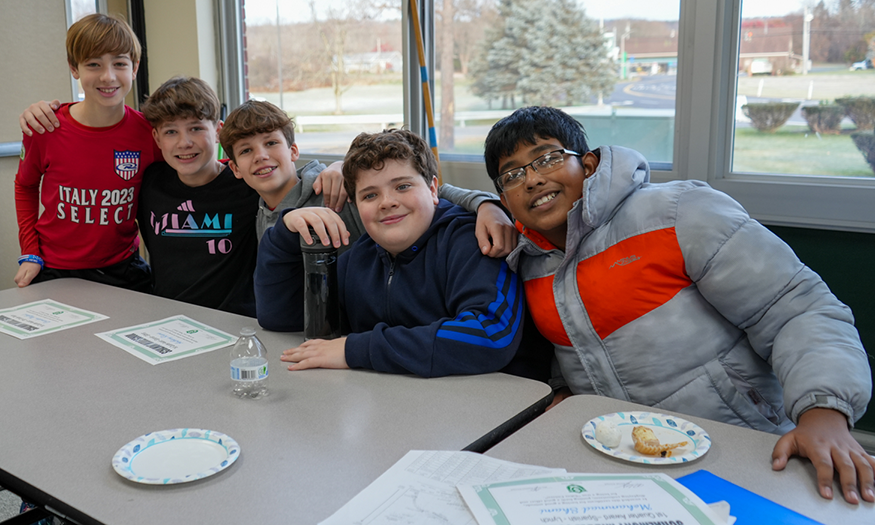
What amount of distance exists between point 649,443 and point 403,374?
551 mm

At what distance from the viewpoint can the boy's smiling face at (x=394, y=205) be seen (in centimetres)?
163

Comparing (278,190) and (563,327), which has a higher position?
(278,190)

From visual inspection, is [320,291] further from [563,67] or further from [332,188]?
[563,67]

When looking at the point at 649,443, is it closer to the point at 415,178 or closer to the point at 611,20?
the point at 415,178

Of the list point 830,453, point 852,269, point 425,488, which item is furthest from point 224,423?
point 852,269

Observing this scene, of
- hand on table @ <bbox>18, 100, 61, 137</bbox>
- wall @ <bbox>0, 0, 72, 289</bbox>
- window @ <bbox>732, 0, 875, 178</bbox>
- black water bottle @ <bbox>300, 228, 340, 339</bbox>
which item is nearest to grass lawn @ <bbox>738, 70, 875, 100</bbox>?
window @ <bbox>732, 0, 875, 178</bbox>

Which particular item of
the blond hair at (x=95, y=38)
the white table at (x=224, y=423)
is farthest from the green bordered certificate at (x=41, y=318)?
the blond hair at (x=95, y=38)

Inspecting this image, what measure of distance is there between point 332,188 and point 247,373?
89 centimetres

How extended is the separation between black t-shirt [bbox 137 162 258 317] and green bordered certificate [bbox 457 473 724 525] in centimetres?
160

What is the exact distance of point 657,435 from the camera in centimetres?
111

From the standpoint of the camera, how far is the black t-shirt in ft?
7.55

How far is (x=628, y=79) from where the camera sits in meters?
2.83

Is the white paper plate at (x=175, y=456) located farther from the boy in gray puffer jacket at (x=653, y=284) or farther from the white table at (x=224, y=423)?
the boy in gray puffer jacket at (x=653, y=284)

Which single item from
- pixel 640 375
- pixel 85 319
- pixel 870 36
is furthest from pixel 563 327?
pixel 870 36
